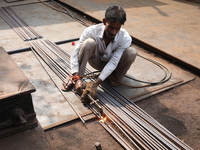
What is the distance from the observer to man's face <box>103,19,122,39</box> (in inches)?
114

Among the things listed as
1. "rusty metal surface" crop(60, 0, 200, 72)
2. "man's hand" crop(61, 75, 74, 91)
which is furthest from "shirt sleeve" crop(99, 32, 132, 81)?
"rusty metal surface" crop(60, 0, 200, 72)

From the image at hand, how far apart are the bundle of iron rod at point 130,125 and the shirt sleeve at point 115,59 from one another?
34cm

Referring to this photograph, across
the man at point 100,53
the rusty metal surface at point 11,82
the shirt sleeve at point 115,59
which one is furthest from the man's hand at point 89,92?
the rusty metal surface at point 11,82

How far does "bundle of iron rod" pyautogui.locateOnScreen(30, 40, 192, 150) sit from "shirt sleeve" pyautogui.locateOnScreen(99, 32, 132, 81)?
0.34 m

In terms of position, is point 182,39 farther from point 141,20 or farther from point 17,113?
point 17,113

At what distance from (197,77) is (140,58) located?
1082 millimetres

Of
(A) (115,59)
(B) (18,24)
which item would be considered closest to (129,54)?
(A) (115,59)

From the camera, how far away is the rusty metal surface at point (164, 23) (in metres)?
4.73

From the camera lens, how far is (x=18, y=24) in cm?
627

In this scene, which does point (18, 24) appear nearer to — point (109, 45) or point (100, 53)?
point (100, 53)

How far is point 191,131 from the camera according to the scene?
2.80 metres

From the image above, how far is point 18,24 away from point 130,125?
185 inches

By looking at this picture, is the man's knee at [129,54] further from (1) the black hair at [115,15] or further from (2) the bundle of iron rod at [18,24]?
(2) the bundle of iron rod at [18,24]

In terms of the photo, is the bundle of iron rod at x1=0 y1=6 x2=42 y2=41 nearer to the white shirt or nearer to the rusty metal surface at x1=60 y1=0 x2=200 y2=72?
the rusty metal surface at x1=60 y1=0 x2=200 y2=72
